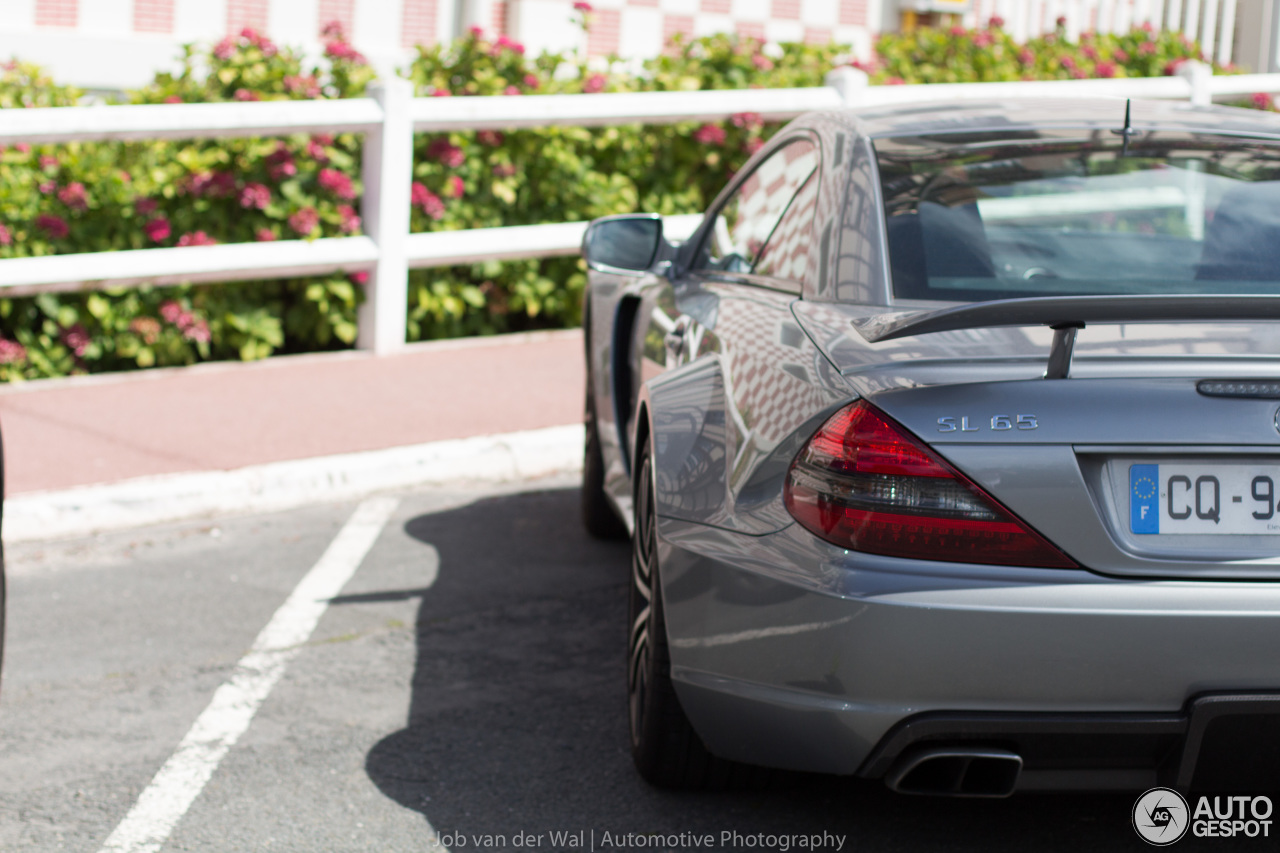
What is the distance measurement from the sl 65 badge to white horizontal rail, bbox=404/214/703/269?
19.1 feet

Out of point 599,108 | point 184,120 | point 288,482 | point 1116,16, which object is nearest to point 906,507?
point 288,482

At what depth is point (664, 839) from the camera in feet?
10.3

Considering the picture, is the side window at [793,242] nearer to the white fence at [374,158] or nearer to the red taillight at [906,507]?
the red taillight at [906,507]

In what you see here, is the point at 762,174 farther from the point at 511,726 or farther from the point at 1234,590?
the point at 1234,590

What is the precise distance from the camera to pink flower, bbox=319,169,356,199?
810 centimetres

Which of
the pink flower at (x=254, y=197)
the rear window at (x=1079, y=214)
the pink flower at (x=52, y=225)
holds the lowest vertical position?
the pink flower at (x=52, y=225)

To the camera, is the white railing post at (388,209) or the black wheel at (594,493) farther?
the white railing post at (388,209)

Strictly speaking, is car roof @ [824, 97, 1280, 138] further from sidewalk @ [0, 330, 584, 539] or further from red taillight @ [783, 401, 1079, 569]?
sidewalk @ [0, 330, 584, 539]

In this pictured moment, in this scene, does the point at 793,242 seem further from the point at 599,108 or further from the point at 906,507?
the point at 599,108

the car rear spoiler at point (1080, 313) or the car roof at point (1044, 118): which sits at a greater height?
the car roof at point (1044, 118)

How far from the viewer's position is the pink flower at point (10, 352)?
744 centimetres

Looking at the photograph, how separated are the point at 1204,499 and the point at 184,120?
19.6ft

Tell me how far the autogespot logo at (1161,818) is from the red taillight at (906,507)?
90 cm

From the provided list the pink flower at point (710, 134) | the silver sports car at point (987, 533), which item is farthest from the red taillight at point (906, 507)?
the pink flower at point (710, 134)
